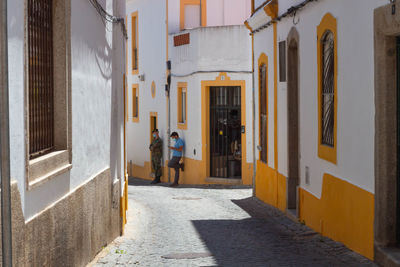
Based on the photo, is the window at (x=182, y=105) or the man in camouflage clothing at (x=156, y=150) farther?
the man in camouflage clothing at (x=156, y=150)

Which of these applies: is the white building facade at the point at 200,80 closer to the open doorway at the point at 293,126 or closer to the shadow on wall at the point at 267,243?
the open doorway at the point at 293,126

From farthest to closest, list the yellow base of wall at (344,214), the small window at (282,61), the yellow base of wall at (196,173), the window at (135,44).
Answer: the window at (135,44) → the yellow base of wall at (196,173) → the small window at (282,61) → the yellow base of wall at (344,214)

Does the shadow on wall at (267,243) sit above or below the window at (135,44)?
below

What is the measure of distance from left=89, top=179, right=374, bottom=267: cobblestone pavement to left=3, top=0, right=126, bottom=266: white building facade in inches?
25.6

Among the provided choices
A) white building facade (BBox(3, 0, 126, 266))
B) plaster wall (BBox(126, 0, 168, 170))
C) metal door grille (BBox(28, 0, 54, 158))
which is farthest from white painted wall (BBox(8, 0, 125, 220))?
plaster wall (BBox(126, 0, 168, 170))

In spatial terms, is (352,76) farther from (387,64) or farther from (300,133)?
Result: (300,133)

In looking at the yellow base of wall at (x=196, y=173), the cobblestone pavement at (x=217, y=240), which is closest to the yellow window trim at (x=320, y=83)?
the cobblestone pavement at (x=217, y=240)

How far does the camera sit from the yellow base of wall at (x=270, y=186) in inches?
549

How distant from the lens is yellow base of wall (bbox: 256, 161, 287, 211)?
549 inches

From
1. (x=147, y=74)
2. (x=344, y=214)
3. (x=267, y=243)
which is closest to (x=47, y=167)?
(x=344, y=214)

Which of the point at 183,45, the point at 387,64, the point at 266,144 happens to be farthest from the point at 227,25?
the point at 387,64

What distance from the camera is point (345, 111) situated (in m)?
9.49

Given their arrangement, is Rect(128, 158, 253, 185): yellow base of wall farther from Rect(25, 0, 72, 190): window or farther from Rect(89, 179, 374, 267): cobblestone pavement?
Rect(25, 0, 72, 190): window

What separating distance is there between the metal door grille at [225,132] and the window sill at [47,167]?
15.4 meters
